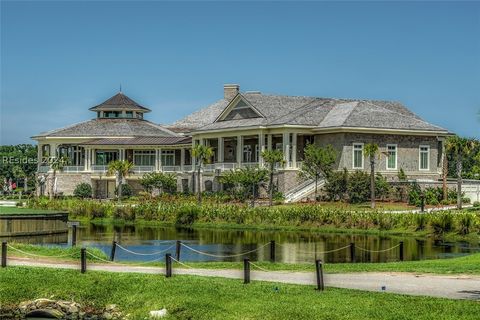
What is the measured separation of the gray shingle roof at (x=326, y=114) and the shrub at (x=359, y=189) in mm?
6176

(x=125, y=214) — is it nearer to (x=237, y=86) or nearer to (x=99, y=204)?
(x=99, y=204)

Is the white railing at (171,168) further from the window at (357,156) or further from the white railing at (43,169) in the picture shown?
the window at (357,156)

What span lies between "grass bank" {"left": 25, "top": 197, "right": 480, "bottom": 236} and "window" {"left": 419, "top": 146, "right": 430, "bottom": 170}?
60.1 feet

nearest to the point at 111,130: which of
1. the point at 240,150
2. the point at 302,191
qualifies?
the point at 240,150

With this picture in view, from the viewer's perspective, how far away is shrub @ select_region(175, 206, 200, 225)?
63.5m

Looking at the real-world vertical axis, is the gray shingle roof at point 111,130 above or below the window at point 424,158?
above

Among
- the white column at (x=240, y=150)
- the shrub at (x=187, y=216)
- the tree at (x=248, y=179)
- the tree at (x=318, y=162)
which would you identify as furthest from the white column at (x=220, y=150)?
the shrub at (x=187, y=216)

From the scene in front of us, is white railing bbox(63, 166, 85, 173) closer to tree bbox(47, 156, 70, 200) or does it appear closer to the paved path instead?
tree bbox(47, 156, 70, 200)

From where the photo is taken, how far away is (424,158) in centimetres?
7956

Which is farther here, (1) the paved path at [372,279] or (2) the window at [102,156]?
(2) the window at [102,156]

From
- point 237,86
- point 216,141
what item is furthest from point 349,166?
point 237,86

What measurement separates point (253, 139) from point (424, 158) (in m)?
15.7

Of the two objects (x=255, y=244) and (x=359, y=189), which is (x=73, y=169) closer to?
(x=359, y=189)

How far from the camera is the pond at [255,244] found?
1583 inches
